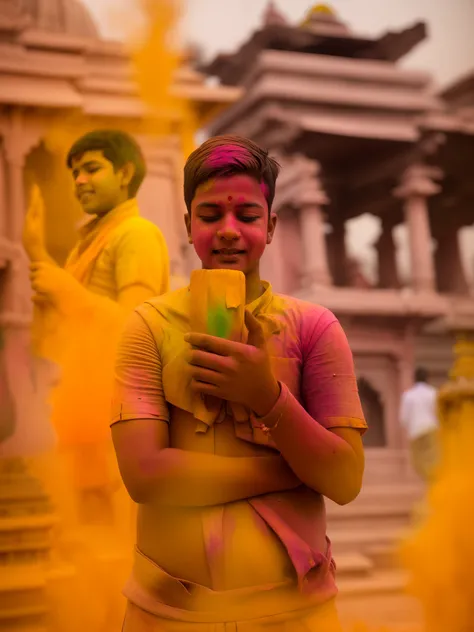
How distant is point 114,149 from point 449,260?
399 centimetres

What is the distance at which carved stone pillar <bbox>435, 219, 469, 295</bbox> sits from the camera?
529 centimetres

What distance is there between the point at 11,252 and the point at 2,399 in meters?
0.47

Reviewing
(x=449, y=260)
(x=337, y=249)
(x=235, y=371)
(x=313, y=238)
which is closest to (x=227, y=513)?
(x=235, y=371)

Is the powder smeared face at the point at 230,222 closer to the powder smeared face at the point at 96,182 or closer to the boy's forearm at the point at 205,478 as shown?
the boy's forearm at the point at 205,478

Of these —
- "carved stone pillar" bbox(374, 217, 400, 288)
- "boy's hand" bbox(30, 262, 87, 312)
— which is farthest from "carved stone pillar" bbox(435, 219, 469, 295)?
"boy's hand" bbox(30, 262, 87, 312)

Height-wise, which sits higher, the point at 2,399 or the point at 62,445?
the point at 2,399

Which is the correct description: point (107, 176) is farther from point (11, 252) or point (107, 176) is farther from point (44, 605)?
point (44, 605)

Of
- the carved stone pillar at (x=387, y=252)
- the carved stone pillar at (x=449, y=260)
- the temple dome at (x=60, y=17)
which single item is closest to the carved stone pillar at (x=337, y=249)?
the carved stone pillar at (x=387, y=252)

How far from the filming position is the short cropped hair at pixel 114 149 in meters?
1.89

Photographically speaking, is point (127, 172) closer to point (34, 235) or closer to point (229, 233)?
point (34, 235)

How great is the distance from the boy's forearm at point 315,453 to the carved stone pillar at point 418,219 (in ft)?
12.0

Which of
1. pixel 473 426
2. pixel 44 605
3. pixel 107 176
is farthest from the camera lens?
pixel 473 426

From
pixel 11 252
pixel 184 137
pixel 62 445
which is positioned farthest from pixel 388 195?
pixel 62 445

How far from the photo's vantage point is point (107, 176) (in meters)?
1.88
